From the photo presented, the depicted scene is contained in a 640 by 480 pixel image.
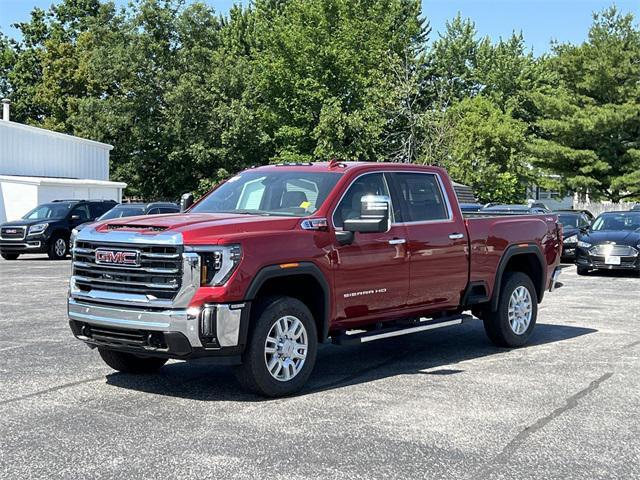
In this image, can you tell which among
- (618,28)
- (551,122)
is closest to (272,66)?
(551,122)

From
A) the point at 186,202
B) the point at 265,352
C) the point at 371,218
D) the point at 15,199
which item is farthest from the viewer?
the point at 15,199

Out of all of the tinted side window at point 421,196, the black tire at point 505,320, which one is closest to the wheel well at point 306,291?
the tinted side window at point 421,196

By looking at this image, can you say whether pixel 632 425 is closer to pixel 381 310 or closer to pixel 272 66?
pixel 381 310

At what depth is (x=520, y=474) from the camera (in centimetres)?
507

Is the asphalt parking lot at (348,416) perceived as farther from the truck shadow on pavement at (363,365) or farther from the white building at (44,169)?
the white building at (44,169)

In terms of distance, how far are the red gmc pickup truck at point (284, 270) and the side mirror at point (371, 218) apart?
1 cm

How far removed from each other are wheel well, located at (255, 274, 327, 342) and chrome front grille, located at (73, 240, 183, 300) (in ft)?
2.73

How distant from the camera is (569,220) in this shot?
26344mm

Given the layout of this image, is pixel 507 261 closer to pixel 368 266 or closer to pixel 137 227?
pixel 368 266

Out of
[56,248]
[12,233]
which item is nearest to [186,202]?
[56,248]

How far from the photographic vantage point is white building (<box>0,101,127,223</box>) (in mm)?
33969

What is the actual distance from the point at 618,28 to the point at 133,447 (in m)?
50.9

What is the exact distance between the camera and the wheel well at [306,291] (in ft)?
23.2

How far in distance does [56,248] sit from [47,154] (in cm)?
1566
